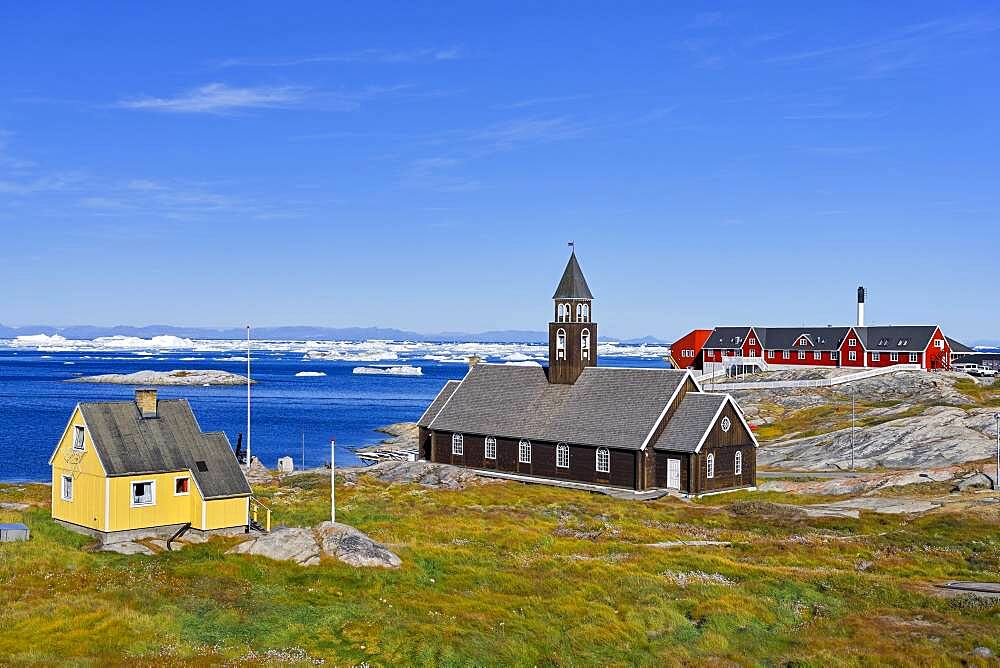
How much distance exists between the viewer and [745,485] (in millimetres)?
59188

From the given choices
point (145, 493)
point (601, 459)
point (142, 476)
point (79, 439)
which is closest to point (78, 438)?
point (79, 439)

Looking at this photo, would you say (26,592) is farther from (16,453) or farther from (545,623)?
(16,453)

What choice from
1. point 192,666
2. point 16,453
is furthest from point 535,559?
point 16,453

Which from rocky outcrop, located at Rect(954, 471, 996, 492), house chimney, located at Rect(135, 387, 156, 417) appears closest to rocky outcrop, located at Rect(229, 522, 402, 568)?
house chimney, located at Rect(135, 387, 156, 417)

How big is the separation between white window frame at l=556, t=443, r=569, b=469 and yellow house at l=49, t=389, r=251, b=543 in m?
25.5

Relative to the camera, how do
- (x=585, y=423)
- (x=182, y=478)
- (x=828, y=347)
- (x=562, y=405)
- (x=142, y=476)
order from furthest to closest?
(x=828, y=347), (x=562, y=405), (x=585, y=423), (x=182, y=478), (x=142, y=476)

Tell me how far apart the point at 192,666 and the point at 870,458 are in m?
55.8

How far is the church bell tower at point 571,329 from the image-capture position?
6400 centimetres

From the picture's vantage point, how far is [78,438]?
1507 inches

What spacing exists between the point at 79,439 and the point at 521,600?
2003 cm

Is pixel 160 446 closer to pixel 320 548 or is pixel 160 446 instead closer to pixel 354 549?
pixel 320 548

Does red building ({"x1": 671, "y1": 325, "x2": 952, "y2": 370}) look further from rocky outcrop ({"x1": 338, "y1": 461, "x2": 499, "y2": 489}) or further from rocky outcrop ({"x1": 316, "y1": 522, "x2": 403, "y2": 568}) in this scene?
rocky outcrop ({"x1": 316, "y1": 522, "x2": 403, "y2": 568})

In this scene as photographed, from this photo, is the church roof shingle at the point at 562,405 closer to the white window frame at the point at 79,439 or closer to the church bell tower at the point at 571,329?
the church bell tower at the point at 571,329

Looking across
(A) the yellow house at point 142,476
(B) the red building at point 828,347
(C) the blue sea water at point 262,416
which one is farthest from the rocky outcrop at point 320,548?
(B) the red building at point 828,347
